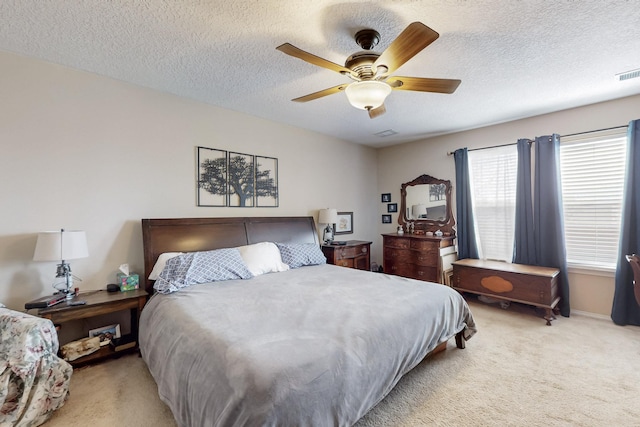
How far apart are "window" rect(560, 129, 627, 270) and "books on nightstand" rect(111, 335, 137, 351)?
199 inches

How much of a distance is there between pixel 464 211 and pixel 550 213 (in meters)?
1.05

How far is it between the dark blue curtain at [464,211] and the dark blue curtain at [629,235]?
59.9 inches

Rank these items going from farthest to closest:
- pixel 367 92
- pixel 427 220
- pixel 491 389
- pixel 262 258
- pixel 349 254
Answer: pixel 427 220, pixel 349 254, pixel 262 258, pixel 491 389, pixel 367 92

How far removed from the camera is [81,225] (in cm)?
255

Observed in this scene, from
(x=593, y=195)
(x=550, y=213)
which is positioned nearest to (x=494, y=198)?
(x=550, y=213)

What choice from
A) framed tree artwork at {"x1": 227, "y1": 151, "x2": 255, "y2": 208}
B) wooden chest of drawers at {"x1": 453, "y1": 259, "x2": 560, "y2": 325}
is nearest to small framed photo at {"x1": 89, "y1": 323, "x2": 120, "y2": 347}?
framed tree artwork at {"x1": 227, "y1": 151, "x2": 255, "y2": 208}

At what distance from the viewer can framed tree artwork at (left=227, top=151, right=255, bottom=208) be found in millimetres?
3514

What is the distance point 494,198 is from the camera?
13.5ft

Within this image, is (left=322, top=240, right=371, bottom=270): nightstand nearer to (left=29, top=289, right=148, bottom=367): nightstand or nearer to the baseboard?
(left=29, top=289, right=148, bottom=367): nightstand

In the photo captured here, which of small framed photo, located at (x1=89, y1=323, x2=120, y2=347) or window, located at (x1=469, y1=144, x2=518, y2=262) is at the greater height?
window, located at (x1=469, y1=144, x2=518, y2=262)

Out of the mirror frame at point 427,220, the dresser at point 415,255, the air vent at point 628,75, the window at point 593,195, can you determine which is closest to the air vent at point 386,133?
the mirror frame at point 427,220

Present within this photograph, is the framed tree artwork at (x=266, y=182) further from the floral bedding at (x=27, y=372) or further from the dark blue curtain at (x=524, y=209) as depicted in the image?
the dark blue curtain at (x=524, y=209)

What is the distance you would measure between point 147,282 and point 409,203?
13.6ft

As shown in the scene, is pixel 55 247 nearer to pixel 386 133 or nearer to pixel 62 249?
pixel 62 249
